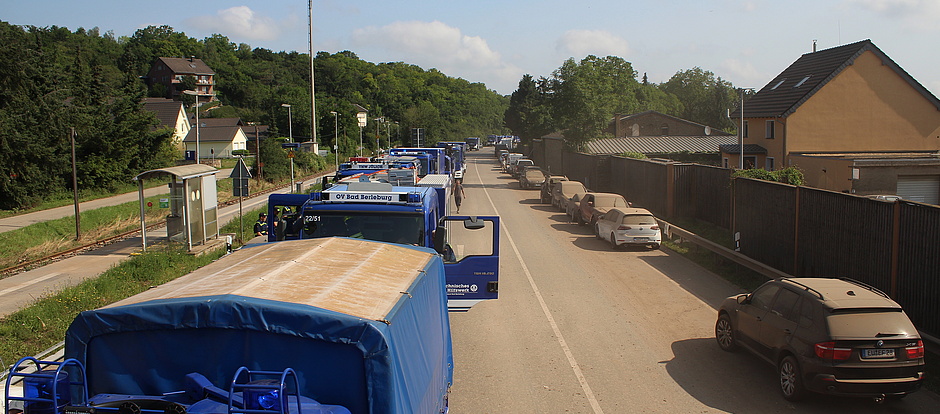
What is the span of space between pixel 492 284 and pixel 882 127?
34.3 meters

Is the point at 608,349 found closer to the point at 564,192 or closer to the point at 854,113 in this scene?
the point at 564,192

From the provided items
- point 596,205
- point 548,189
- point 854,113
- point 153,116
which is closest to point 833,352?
point 596,205

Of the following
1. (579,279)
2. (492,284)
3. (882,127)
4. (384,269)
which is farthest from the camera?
(882,127)

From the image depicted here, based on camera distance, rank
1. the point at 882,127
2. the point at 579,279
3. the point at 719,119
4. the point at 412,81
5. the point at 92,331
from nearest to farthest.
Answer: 1. the point at 92,331
2. the point at 579,279
3. the point at 882,127
4. the point at 719,119
5. the point at 412,81

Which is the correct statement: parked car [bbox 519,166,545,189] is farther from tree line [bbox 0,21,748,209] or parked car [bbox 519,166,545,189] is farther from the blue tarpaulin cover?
the blue tarpaulin cover

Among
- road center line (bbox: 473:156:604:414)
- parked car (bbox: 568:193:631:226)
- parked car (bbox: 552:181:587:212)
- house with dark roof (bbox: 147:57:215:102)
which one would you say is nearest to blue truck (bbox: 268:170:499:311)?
road center line (bbox: 473:156:604:414)

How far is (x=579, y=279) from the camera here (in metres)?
17.7

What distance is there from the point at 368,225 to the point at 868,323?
22.4 feet

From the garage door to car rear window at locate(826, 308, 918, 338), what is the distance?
788 inches

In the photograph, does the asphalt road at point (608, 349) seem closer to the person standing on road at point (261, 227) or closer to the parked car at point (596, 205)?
the parked car at point (596, 205)

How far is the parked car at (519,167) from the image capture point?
51.9 metres

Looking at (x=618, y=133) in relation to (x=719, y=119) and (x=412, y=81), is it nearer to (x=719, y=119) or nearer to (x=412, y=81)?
(x=719, y=119)

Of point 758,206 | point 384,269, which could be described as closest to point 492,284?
point 384,269

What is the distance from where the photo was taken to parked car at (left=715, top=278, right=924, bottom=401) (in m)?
8.66
